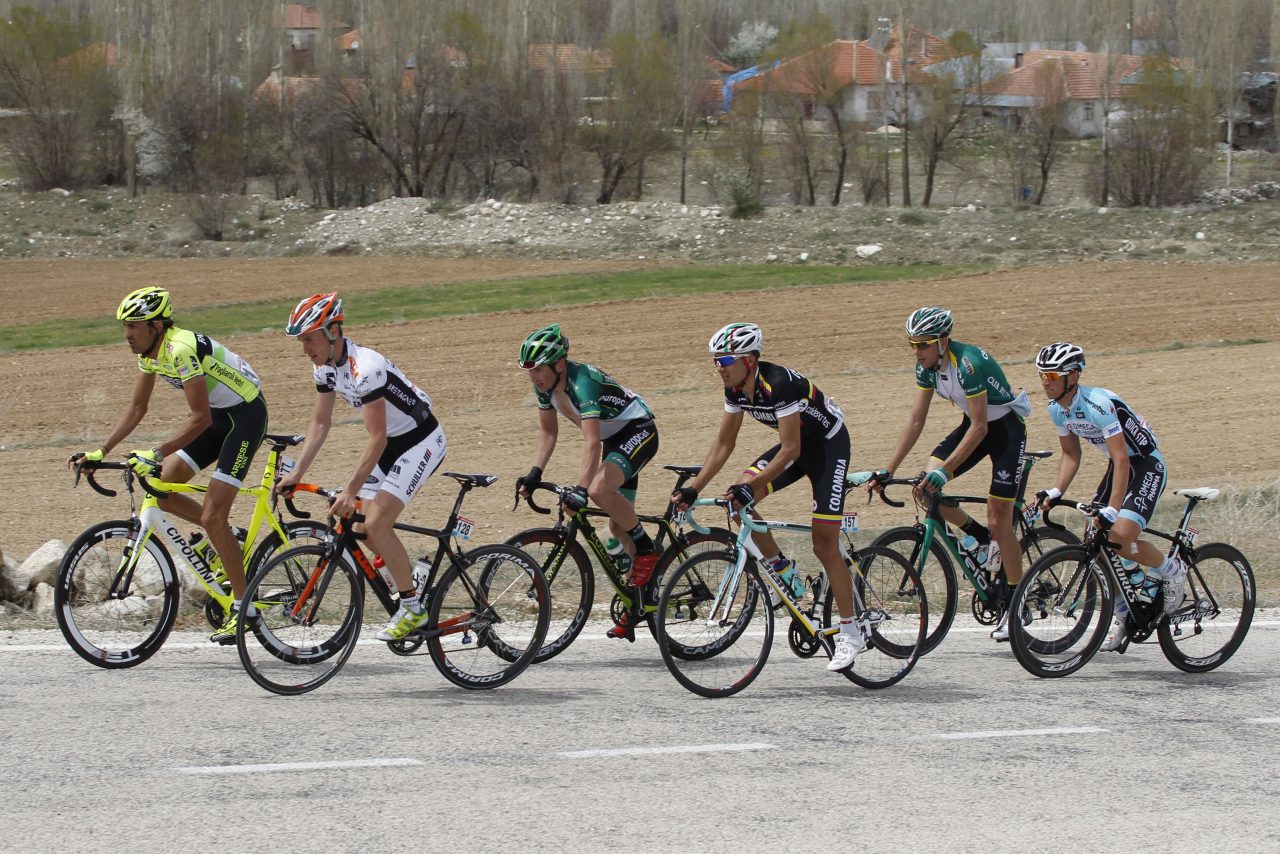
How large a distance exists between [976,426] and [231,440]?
4427 millimetres

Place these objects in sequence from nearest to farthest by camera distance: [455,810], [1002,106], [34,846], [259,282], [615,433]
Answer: [34,846], [455,810], [615,433], [259,282], [1002,106]

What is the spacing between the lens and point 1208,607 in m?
8.70

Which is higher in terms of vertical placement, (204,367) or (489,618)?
(204,367)

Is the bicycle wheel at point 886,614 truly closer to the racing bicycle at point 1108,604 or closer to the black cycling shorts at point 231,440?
the racing bicycle at point 1108,604

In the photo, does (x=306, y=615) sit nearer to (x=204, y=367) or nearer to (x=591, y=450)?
(x=204, y=367)

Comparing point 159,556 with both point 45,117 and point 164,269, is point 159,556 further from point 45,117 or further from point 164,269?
point 45,117

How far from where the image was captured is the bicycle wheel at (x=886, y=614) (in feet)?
26.9

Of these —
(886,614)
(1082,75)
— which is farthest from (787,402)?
(1082,75)

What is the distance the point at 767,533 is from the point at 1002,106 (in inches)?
2556

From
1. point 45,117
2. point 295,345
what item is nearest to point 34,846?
point 295,345

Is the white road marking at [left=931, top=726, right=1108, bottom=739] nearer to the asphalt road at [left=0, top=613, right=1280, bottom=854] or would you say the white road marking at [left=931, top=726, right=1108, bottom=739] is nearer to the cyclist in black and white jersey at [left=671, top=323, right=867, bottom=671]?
the asphalt road at [left=0, top=613, right=1280, bottom=854]

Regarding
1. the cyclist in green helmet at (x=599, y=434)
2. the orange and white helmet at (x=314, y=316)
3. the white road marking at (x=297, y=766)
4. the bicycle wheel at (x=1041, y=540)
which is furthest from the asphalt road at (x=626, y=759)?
the orange and white helmet at (x=314, y=316)

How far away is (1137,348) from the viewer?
2747 centimetres

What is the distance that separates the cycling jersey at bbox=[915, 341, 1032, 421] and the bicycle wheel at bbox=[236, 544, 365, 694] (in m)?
3.68
